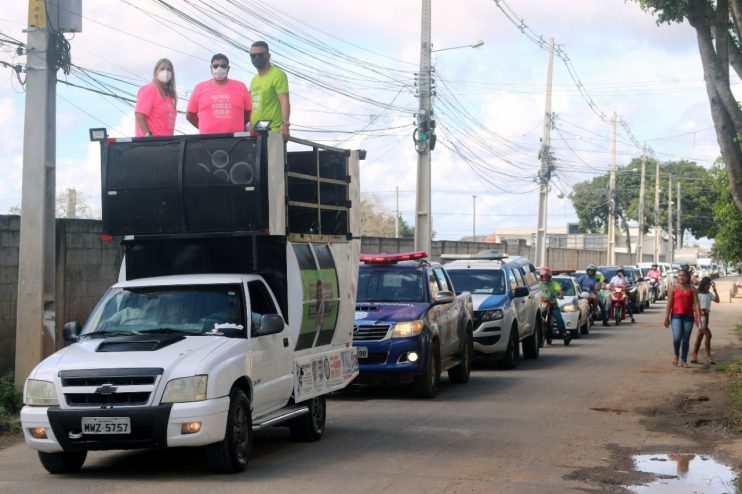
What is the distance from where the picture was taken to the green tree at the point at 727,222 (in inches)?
1031

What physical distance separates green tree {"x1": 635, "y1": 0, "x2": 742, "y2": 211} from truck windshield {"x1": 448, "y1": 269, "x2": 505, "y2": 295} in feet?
18.5

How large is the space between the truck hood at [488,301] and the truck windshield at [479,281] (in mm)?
240

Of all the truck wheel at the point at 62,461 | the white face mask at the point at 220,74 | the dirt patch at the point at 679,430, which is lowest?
the dirt patch at the point at 679,430

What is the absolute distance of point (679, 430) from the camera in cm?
1290

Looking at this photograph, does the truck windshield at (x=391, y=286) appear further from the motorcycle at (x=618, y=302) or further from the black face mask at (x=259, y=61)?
the motorcycle at (x=618, y=302)

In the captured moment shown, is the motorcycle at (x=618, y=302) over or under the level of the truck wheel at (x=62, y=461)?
over

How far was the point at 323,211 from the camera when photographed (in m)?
12.3

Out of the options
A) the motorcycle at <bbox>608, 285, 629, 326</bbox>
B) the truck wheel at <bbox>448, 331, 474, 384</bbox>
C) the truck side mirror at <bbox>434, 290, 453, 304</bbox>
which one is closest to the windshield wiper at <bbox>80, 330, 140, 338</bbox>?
the truck side mirror at <bbox>434, 290, 453, 304</bbox>

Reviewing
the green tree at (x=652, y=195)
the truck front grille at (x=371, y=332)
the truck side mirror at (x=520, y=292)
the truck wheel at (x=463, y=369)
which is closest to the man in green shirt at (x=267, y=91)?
the truck front grille at (x=371, y=332)

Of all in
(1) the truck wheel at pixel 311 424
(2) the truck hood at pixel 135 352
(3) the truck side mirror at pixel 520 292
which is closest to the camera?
(2) the truck hood at pixel 135 352

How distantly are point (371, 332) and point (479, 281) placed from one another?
610cm

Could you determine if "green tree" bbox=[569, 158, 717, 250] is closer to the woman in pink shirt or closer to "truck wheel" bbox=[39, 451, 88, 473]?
the woman in pink shirt

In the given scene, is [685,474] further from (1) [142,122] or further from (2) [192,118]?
(1) [142,122]

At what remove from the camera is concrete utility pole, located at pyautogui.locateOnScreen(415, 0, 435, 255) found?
2912 centimetres
